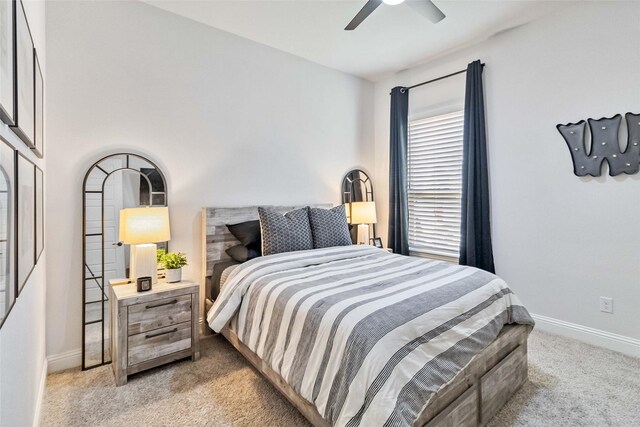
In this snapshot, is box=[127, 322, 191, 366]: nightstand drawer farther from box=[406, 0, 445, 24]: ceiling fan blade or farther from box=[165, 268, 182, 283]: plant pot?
box=[406, 0, 445, 24]: ceiling fan blade

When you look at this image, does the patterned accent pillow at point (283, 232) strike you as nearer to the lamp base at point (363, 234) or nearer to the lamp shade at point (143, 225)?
the lamp shade at point (143, 225)

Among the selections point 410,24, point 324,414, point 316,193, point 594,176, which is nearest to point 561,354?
point 594,176

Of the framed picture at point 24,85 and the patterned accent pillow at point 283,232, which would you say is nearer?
the framed picture at point 24,85

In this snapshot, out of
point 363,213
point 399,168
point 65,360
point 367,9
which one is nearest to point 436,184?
point 399,168

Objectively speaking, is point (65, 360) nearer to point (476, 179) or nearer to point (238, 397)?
point (238, 397)

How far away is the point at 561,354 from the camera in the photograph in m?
2.44

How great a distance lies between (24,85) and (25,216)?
1.80 feet

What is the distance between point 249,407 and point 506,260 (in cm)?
277

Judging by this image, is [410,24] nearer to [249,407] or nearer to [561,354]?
[561,354]

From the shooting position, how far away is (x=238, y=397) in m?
1.91

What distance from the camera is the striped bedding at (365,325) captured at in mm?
1229

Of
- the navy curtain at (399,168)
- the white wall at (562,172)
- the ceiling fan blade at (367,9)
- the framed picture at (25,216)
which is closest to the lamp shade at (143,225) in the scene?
the framed picture at (25,216)

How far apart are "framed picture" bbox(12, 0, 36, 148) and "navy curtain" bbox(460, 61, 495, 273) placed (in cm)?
343

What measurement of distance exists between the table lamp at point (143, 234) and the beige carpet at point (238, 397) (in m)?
0.73
